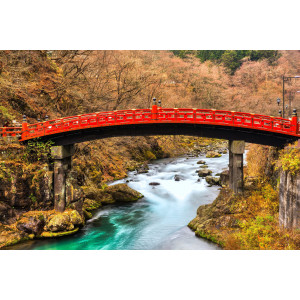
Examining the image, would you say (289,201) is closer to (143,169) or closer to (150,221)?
(150,221)

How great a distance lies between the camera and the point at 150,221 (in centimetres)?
2003

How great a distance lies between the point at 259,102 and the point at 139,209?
23918 mm

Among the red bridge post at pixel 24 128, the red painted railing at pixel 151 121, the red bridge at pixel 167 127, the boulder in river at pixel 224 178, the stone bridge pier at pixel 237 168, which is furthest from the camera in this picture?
the boulder in river at pixel 224 178

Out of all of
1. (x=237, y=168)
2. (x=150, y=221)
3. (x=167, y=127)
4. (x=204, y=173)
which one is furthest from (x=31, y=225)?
(x=204, y=173)

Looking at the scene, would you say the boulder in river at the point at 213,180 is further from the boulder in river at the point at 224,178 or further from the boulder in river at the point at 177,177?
the boulder in river at the point at 177,177

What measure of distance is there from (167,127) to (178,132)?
77 cm

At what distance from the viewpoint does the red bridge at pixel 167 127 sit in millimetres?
17391

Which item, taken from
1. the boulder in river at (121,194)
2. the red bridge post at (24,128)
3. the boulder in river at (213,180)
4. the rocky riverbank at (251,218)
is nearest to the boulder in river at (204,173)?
the boulder in river at (213,180)

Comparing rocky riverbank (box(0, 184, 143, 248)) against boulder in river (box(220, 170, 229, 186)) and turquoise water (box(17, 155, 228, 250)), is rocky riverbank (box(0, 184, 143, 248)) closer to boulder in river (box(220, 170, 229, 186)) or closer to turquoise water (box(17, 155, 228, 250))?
turquoise water (box(17, 155, 228, 250))

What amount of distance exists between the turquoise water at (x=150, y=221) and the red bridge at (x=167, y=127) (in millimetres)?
5898

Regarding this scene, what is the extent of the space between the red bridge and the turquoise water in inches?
232

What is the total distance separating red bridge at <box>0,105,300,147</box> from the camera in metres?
17.4

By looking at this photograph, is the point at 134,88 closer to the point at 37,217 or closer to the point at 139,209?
the point at 139,209

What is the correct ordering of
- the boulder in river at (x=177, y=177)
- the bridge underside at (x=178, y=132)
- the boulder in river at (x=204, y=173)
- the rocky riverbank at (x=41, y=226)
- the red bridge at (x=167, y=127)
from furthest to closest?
the boulder in river at (x=204, y=173) < the boulder in river at (x=177, y=177) < the bridge underside at (x=178, y=132) < the red bridge at (x=167, y=127) < the rocky riverbank at (x=41, y=226)
